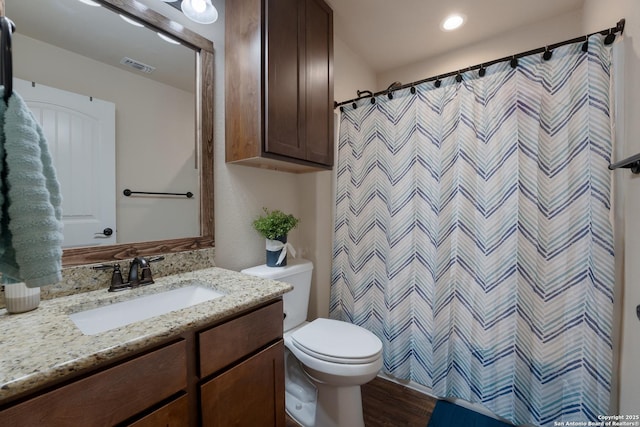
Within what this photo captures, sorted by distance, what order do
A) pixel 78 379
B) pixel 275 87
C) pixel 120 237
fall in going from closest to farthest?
pixel 78 379, pixel 120 237, pixel 275 87

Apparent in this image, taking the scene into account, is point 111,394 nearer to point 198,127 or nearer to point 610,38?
point 198,127

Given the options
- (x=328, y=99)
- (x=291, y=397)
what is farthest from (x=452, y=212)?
→ (x=291, y=397)

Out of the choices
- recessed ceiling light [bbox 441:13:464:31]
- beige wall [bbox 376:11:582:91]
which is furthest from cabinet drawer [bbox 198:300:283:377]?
beige wall [bbox 376:11:582:91]

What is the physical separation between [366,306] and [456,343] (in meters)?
0.58

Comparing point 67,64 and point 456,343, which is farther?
point 456,343

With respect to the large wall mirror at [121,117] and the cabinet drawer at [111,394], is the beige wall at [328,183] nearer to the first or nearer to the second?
the large wall mirror at [121,117]

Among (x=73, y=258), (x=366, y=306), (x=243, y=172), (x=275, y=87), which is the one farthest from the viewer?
(x=366, y=306)

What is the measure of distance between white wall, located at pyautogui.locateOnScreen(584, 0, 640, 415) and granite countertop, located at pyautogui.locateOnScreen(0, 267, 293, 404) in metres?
1.36

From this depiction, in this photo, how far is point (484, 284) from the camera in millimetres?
1407

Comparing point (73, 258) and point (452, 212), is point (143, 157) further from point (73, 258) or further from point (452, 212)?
point (452, 212)

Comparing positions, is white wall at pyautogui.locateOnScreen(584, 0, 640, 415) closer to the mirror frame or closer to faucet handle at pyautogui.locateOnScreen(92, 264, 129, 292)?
the mirror frame

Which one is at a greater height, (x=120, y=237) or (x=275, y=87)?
(x=275, y=87)

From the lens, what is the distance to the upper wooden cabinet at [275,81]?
123 cm

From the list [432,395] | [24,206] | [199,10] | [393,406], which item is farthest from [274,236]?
[432,395]
